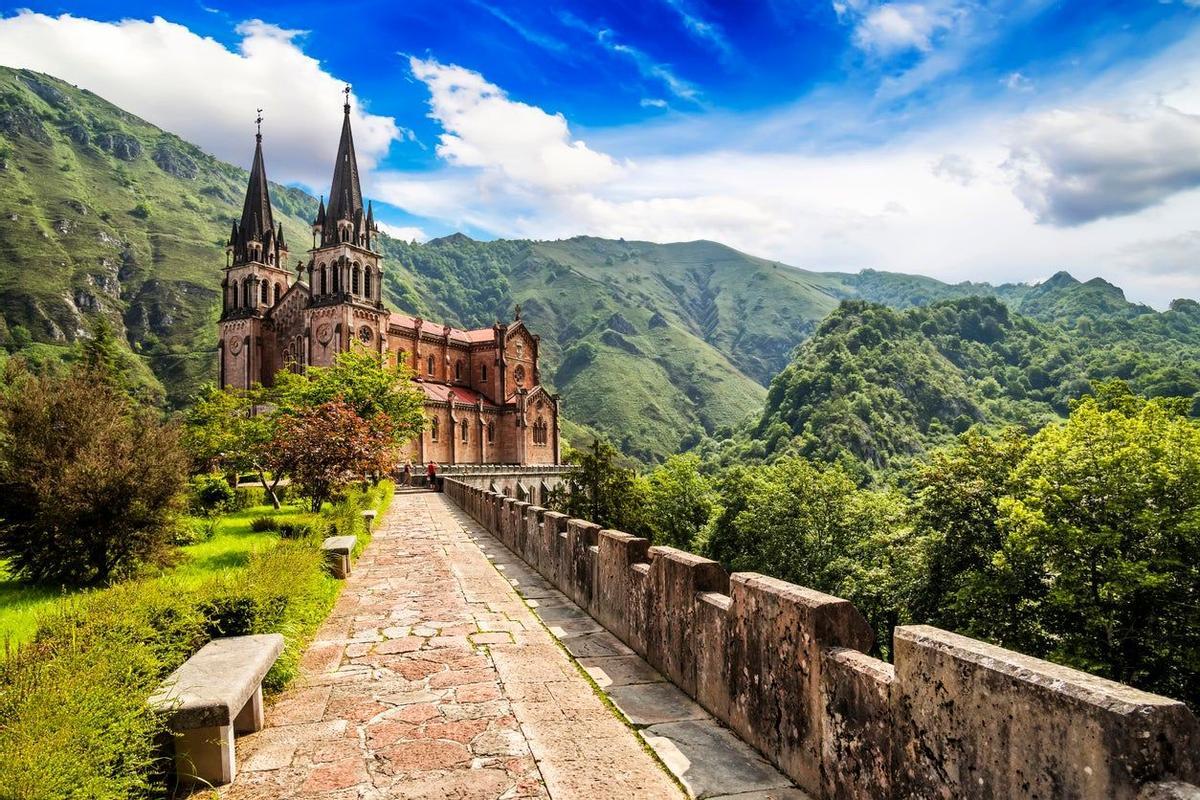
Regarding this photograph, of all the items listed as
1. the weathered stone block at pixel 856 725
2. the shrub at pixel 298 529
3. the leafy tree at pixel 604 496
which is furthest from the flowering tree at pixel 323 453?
the leafy tree at pixel 604 496

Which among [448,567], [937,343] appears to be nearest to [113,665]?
[448,567]

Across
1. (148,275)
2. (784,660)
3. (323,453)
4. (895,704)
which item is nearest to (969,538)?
(323,453)

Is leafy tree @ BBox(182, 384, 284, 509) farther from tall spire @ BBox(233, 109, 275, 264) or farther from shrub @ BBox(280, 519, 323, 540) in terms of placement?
tall spire @ BBox(233, 109, 275, 264)

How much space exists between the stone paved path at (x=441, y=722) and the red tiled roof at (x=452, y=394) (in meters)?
48.8

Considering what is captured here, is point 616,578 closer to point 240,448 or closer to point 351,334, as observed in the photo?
point 240,448

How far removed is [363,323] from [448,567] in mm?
48335

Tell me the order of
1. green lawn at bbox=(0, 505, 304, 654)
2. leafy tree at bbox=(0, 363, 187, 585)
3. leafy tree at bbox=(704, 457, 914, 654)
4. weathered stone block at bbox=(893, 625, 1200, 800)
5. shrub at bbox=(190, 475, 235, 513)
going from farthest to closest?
leafy tree at bbox=(704, 457, 914, 654) < shrub at bbox=(190, 475, 235, 513) < leafy tree at bbox=(0, 363, 187, 585) < green lawn at bbox=(0, 505, 304, 654) < weathered stone block at bbox=(893, 625, 1200, 800)

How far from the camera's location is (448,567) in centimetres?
1152

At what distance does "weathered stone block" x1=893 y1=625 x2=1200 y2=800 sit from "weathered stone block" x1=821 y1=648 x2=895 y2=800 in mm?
97

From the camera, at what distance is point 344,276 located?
182 ft

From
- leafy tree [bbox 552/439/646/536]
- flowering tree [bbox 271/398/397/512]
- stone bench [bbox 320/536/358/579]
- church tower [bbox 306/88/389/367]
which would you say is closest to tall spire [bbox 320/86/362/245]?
church tower [bbox 306/88/389/367]

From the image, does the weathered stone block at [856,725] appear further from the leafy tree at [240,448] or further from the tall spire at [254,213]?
the tall spire at [254,213]

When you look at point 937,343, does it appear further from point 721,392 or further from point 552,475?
point 552,475

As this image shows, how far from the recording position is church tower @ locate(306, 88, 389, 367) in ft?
179
